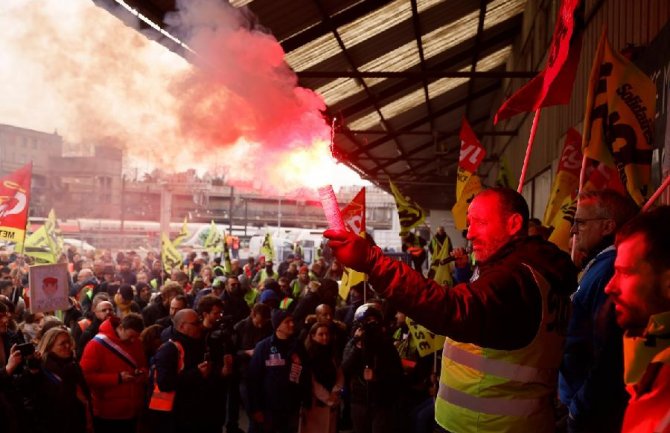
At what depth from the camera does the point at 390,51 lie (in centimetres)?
1402

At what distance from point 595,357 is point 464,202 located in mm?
7424

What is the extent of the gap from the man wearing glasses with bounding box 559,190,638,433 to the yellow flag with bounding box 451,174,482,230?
6.18 meters

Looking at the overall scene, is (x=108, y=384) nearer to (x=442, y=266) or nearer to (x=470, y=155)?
(x=442, y=266)

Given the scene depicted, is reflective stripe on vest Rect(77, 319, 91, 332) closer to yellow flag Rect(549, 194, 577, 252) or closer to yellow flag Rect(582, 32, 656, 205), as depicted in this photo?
yellow flag Rect(549, 194, 577, 252)

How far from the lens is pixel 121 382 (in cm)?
691

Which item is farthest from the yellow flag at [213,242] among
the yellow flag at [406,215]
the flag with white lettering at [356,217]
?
the flag with white lettering at [356,217]

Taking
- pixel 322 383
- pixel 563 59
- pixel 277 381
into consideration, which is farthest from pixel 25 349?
pixel 563 59

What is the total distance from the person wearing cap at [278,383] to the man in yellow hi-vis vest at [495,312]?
13.5ft

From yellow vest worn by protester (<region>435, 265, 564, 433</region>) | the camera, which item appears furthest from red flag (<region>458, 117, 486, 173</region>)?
yellow vest worn by protester (<region>435, 265, 564, 433</region>)

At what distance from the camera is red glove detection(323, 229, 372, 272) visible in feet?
8.93

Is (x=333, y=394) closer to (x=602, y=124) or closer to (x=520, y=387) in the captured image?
(x=602, y=124)

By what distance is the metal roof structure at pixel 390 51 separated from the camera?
10.1 m

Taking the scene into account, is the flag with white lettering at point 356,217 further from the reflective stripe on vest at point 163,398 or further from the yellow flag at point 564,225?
the reflective stripe on vest at point 163,398

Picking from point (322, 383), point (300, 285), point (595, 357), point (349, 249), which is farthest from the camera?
point (300, 285)
